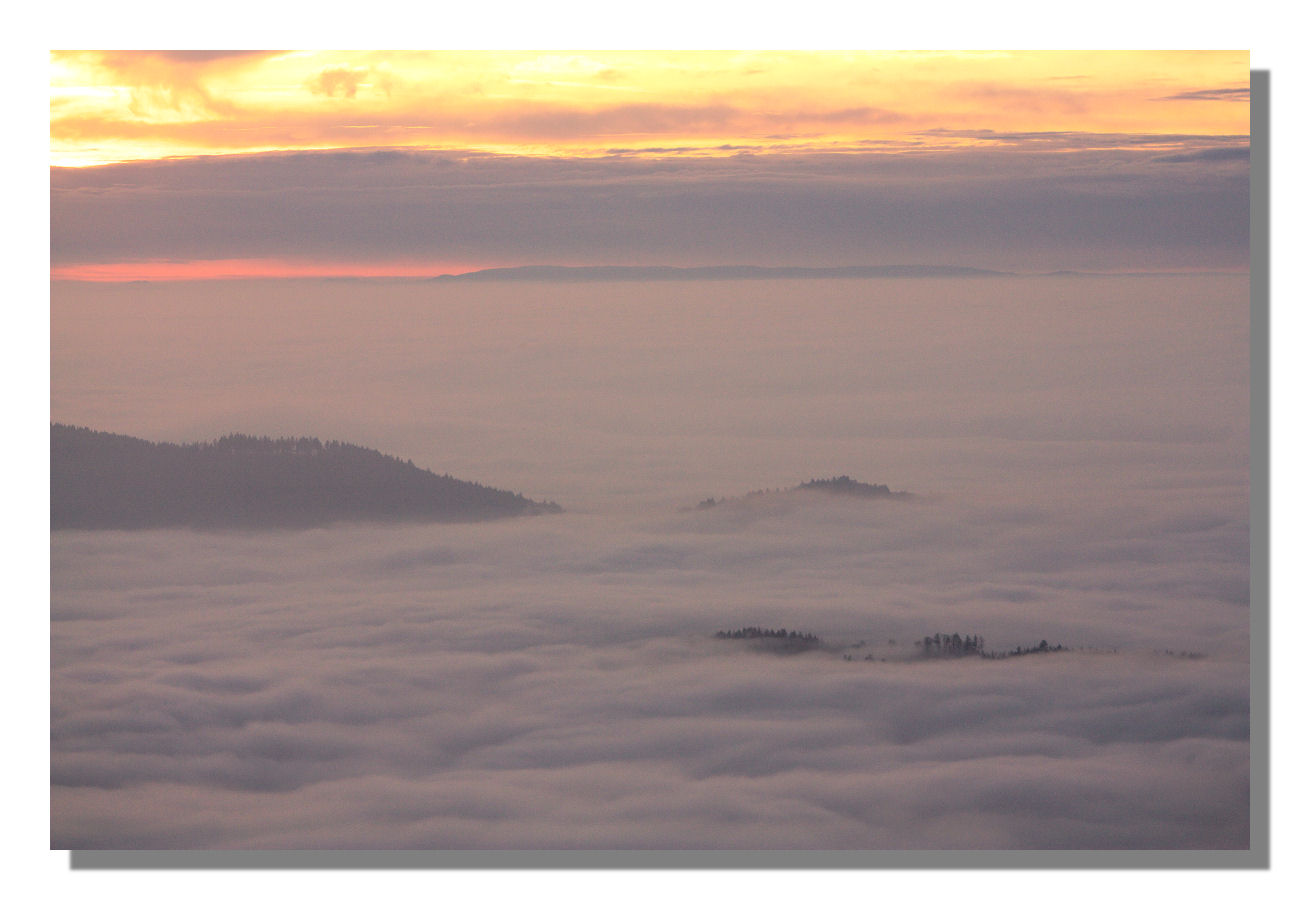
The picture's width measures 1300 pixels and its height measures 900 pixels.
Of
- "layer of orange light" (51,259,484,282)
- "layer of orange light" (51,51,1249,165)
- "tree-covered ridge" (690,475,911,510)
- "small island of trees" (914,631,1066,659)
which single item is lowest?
"small island of trees" (914,631,1066,659)

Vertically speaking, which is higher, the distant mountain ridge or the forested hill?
the distant mountain ridge

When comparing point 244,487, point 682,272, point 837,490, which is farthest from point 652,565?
point 244,487

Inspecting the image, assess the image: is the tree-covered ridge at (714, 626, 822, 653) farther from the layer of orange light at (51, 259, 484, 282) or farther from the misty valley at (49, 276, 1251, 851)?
the layer of orange light at (51, 259, 484, 282)

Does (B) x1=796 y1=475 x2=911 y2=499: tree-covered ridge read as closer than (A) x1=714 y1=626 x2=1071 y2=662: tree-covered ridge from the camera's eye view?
No

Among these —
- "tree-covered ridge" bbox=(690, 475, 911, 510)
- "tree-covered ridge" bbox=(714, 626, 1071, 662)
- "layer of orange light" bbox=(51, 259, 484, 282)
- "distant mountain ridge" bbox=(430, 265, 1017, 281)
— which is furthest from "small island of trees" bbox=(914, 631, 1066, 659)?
"layer of orange light" bbox=(51, 259, 484, 282)

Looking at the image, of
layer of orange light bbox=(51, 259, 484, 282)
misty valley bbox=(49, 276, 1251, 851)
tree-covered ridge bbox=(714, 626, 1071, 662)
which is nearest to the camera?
misty valley bbox=(49, 276, 1251, 851)

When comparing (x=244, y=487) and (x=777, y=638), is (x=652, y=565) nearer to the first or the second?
(x=777, y=638)
